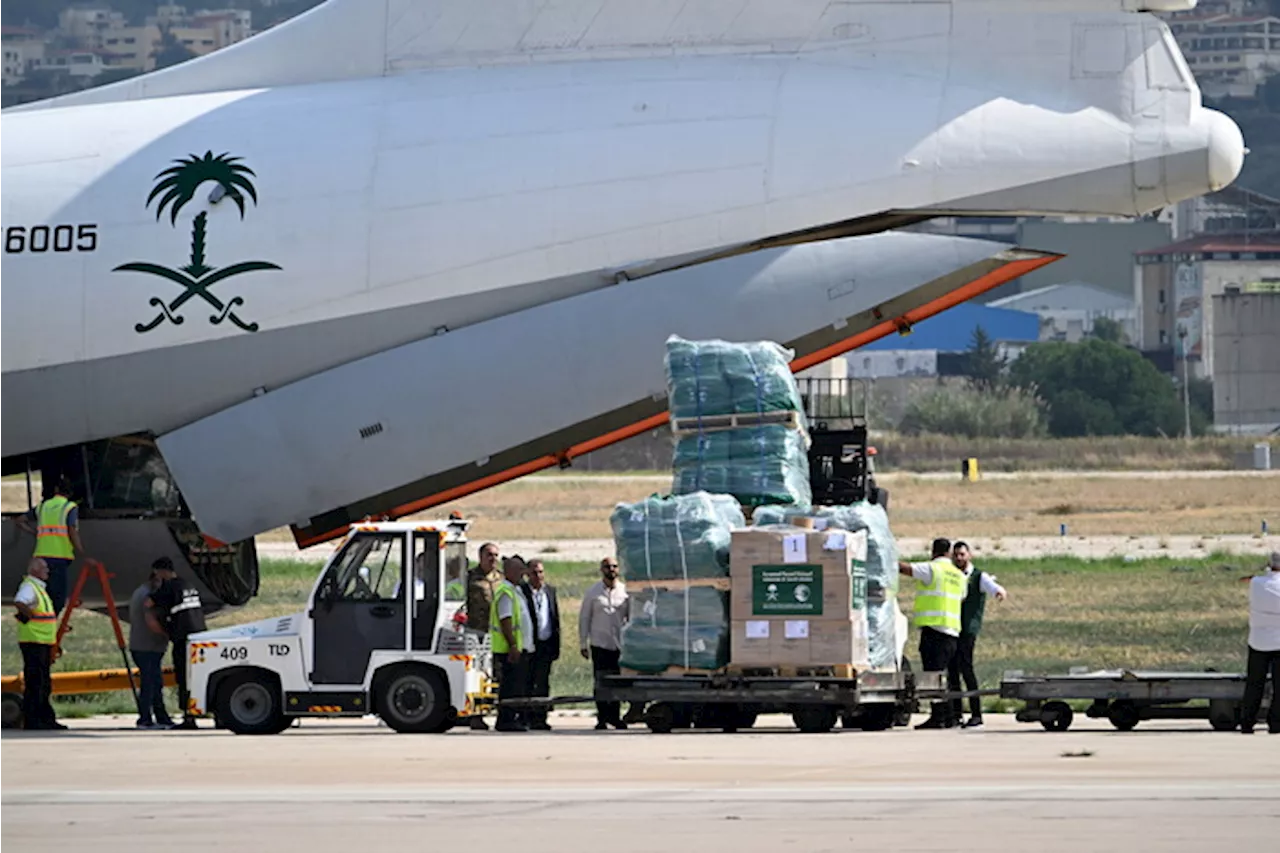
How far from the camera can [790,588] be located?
1967 cm

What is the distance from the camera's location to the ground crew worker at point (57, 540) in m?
22.5

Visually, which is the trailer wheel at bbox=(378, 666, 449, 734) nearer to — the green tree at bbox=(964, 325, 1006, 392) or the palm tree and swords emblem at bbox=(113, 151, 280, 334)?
the palm tree and swords emblem at bbox=(113, 151, 280, 334)

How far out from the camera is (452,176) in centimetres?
2172

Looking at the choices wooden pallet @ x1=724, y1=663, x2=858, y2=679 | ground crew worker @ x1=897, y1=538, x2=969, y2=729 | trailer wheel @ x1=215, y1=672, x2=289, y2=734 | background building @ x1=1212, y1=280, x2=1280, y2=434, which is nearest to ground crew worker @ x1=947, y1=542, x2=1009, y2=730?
ground crew worker @ x1=897, y1=538, x2=969, y2=729

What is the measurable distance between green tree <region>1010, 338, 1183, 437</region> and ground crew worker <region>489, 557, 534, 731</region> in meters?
100

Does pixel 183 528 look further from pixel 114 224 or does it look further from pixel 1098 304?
pixel 1098 304

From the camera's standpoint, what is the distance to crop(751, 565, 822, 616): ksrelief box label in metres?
19.7

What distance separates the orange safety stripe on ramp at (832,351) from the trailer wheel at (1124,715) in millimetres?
4025

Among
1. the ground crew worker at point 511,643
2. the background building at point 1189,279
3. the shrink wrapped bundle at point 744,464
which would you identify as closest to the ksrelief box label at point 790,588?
the shrink wrapped bundle at point 744,464

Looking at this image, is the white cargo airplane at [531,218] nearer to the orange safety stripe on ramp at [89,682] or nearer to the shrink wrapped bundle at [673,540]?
the orange safety stripe on ramp at [89,682]

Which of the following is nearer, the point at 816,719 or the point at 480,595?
the point at 816,719

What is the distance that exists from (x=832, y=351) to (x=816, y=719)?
3.66 meters

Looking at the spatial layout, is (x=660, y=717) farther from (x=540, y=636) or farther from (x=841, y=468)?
(x=841, y=468)

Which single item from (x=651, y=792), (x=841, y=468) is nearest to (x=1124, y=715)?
(x=841, y=468)
